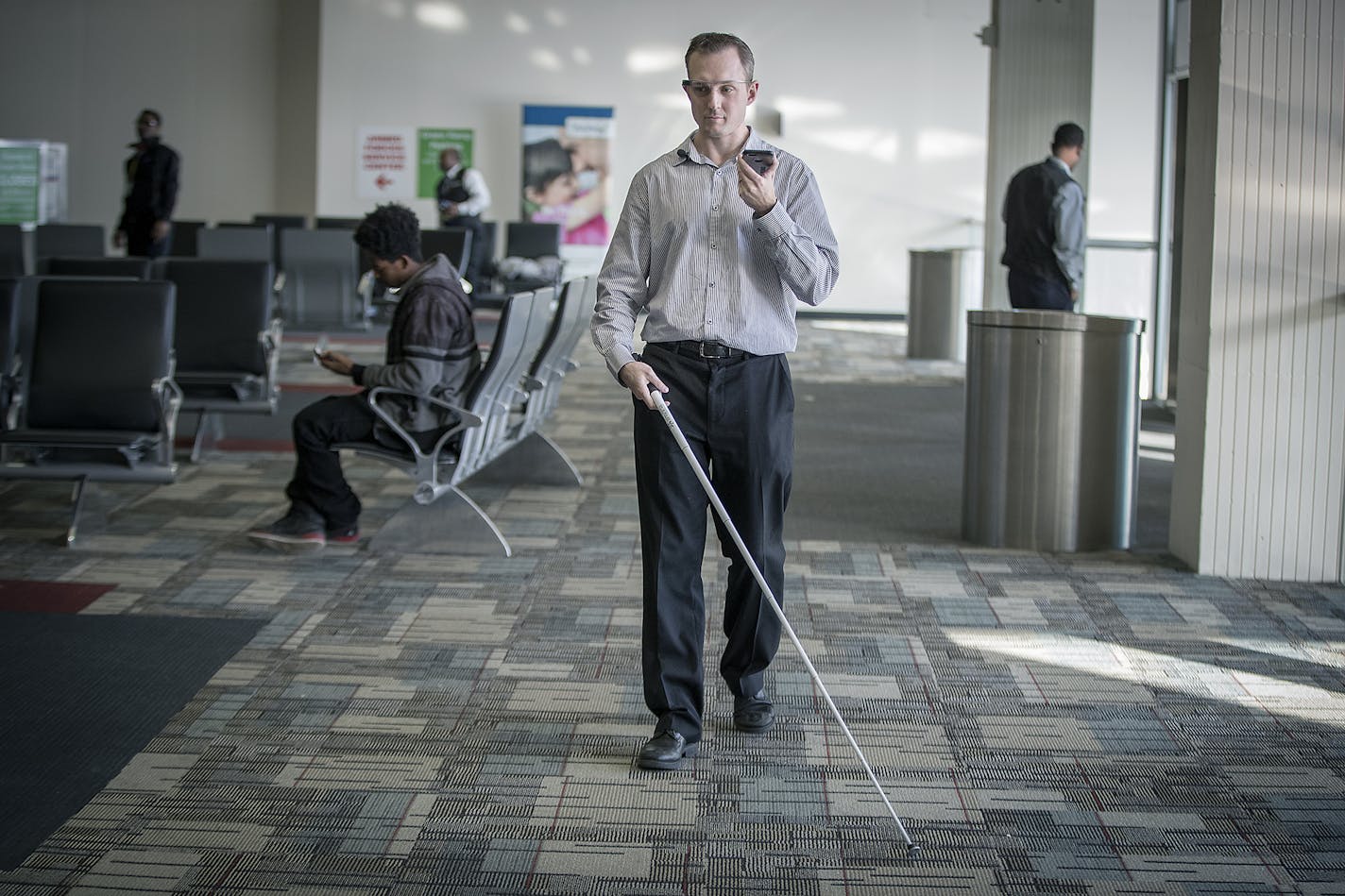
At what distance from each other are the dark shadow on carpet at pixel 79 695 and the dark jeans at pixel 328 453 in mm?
1010

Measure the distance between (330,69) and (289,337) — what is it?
5530mm

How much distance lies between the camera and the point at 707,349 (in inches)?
130

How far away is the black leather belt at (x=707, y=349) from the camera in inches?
130

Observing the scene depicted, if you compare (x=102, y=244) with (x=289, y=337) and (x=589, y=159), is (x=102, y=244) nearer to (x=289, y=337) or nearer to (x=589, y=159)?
(x=289, y=337)

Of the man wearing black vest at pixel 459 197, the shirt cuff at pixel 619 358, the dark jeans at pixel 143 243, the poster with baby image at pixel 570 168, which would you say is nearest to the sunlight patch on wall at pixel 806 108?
the poster with baby image at pixel 570 168

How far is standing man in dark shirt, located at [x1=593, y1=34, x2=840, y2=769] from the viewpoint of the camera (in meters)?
3.30

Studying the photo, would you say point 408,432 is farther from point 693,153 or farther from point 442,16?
point 442,16

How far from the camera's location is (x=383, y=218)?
552 centimetres

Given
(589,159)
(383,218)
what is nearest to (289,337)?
(589,159)

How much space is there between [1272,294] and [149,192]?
924 cm

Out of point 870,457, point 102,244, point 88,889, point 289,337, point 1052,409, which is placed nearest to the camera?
point 88,889

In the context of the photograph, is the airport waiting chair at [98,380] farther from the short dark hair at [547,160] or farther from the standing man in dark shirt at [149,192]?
the short dark hair at [547,160]

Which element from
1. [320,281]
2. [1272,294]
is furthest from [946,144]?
[1272,294]

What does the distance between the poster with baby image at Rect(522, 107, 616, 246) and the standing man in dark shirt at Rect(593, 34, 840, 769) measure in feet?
49.4
